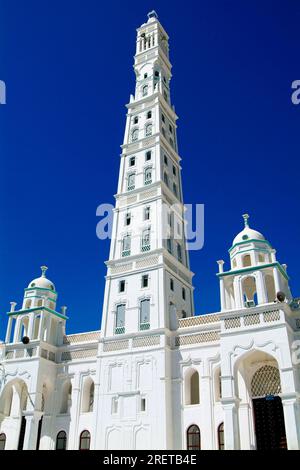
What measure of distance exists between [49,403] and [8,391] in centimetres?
333

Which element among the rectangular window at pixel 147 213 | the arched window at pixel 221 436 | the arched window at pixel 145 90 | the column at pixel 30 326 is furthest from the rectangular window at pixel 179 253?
the arched window at pixel 145 90

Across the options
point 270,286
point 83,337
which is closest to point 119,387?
point 83,337

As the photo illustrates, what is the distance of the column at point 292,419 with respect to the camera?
20766mm

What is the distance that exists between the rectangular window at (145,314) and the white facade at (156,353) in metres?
0.07

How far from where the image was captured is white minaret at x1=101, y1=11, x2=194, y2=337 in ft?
98.0

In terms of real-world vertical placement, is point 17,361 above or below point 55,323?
below

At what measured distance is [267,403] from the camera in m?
24.2

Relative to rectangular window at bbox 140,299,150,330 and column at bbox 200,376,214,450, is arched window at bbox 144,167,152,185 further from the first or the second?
column at bbox 200,376,214,450

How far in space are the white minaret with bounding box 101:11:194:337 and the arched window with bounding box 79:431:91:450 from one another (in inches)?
253

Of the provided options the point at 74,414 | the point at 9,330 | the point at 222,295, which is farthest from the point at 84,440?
the point at 222,295

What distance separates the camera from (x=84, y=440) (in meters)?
28.5

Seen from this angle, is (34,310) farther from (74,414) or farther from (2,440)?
(2,440)

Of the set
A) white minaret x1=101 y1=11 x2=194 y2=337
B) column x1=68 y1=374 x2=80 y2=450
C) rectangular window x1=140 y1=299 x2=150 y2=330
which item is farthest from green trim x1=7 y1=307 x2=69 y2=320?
rectangular window x1=140 y1=299 x2=150 y2=330

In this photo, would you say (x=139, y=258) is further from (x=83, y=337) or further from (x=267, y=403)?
(x=267, y=403)
